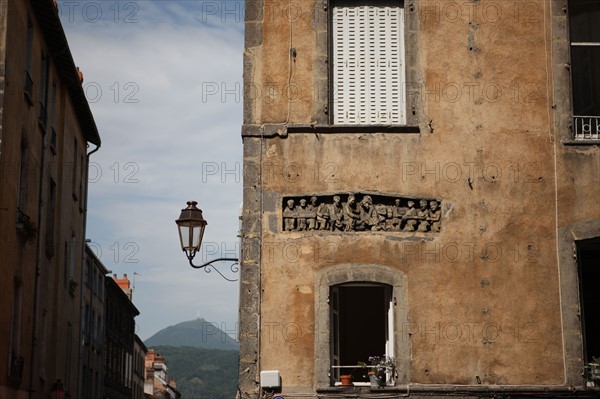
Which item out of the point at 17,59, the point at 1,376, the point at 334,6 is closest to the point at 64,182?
the point at 17,59

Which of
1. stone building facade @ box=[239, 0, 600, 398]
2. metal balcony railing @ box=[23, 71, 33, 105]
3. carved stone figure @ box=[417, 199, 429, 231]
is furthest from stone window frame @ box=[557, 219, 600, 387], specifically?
metal balcony railing @ box=[23, 71, 33, 105]

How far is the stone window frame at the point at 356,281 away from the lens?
1452cm

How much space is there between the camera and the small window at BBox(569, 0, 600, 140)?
15.8m

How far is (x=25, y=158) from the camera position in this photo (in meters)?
22.0

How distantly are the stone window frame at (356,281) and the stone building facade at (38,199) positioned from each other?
24.0 feet

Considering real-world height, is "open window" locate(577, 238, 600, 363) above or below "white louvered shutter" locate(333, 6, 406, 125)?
below

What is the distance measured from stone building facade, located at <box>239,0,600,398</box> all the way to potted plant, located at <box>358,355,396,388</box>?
4 centimetres

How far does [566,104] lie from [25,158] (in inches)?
475

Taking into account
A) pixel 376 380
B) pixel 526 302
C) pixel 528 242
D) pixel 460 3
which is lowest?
pixel 376 380

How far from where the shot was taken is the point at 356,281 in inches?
584

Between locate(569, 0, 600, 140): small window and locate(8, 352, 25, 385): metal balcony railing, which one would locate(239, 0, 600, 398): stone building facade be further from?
locate(8, 352, 25, 385): metal balcony railing

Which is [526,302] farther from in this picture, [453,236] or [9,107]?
[9,107]

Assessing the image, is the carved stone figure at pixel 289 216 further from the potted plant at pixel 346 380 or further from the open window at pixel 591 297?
the open window at pixel 591 297

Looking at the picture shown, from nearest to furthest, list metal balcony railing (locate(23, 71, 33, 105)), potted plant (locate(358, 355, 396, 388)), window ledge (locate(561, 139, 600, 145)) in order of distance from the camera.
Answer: potted plant (locate(358, 355, 396, 388)), window ledge (locate(561, 139, 600, 145)), metal balcony railing (locate(23, 71, 33, 105))
